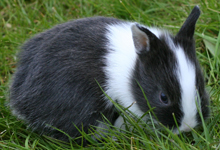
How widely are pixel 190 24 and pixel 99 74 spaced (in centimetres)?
138

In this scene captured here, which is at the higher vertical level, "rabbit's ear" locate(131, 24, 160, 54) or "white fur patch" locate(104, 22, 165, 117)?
"rabbit's ear" locate(131, 24, 160, 54)

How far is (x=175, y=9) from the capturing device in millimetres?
6406

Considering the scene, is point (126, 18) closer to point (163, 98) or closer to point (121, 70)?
point (121, 70)

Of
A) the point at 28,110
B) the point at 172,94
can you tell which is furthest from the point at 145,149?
the point at 28,110

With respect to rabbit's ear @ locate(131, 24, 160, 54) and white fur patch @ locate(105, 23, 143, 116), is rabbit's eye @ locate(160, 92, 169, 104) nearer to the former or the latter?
white fur patch @ locate(105, 23, 143, 116)

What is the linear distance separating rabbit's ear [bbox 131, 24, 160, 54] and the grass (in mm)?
854

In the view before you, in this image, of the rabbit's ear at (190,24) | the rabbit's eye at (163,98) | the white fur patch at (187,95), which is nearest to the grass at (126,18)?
the white fur patch at (187,95)

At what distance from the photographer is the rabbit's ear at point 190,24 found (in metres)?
4.21

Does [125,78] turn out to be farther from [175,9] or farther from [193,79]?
[175,9]

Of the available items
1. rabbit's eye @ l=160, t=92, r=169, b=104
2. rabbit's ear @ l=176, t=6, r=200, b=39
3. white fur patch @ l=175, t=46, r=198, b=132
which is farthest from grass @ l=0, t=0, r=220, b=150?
rabbit's ear @ l=176, t=6, r=200, b=39

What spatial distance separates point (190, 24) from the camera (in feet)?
13.9

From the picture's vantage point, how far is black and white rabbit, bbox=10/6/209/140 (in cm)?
401

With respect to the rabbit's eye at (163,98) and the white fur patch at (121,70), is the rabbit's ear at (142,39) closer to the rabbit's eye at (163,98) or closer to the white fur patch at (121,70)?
the white fur patch at (121,70)

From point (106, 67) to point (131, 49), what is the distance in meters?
0.43
